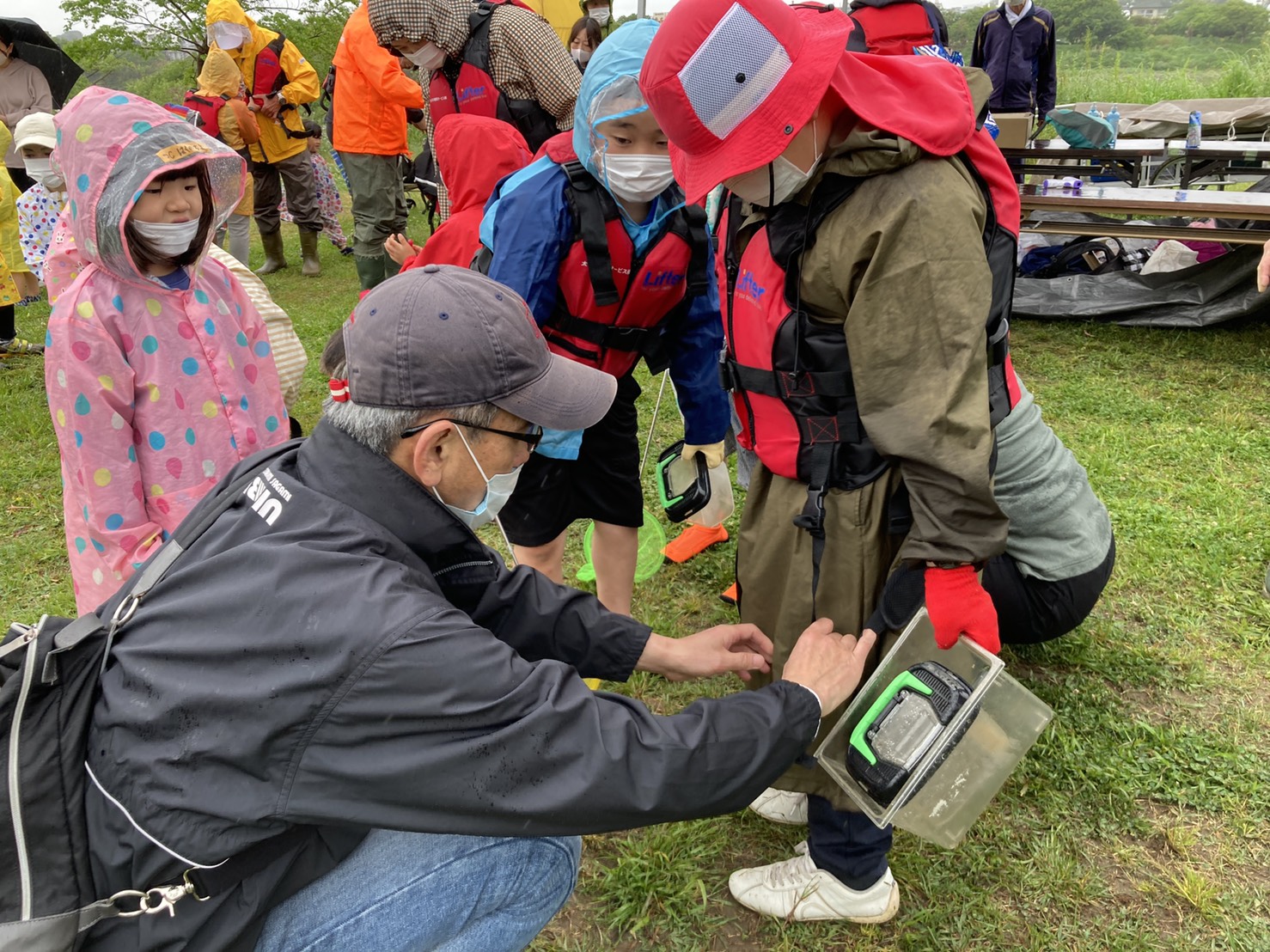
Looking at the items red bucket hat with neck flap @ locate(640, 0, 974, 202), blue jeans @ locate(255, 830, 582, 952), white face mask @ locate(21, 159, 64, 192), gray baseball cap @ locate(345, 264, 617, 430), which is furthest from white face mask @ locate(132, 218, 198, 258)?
white face mask @ locate(21, 159, 64, 192)

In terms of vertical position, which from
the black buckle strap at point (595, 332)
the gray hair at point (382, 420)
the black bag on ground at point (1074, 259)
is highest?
the gray hair at point (382, 420)

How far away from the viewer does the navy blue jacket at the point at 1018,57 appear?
9031mm

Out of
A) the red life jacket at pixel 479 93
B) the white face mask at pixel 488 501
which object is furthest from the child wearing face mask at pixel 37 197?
the white face mask at pixel 488 501

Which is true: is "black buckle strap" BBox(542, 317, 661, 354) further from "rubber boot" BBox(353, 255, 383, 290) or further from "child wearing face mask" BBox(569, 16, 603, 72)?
"child wearing face mask" BBox(569, 16, 603, 72)

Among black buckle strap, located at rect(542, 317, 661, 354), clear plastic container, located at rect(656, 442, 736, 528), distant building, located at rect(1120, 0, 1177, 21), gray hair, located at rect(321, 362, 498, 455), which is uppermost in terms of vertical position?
gray hair, located at rect(321, 362, 498, 455)

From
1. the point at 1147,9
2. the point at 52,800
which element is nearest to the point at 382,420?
the point at 52,800

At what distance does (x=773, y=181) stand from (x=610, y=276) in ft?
2.46

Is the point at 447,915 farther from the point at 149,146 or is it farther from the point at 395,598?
the point at 149,146

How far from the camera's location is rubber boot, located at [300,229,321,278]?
8.34 metres

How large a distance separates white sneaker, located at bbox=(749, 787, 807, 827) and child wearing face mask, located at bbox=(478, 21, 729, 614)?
2.99 feet

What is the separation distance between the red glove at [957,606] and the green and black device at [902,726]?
0.26 ft

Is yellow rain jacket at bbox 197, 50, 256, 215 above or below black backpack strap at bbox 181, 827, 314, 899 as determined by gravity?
above

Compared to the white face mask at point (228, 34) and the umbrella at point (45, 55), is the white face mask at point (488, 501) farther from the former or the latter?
the umbrella at point (45, 55)

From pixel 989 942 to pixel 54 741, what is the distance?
6.26 ft
